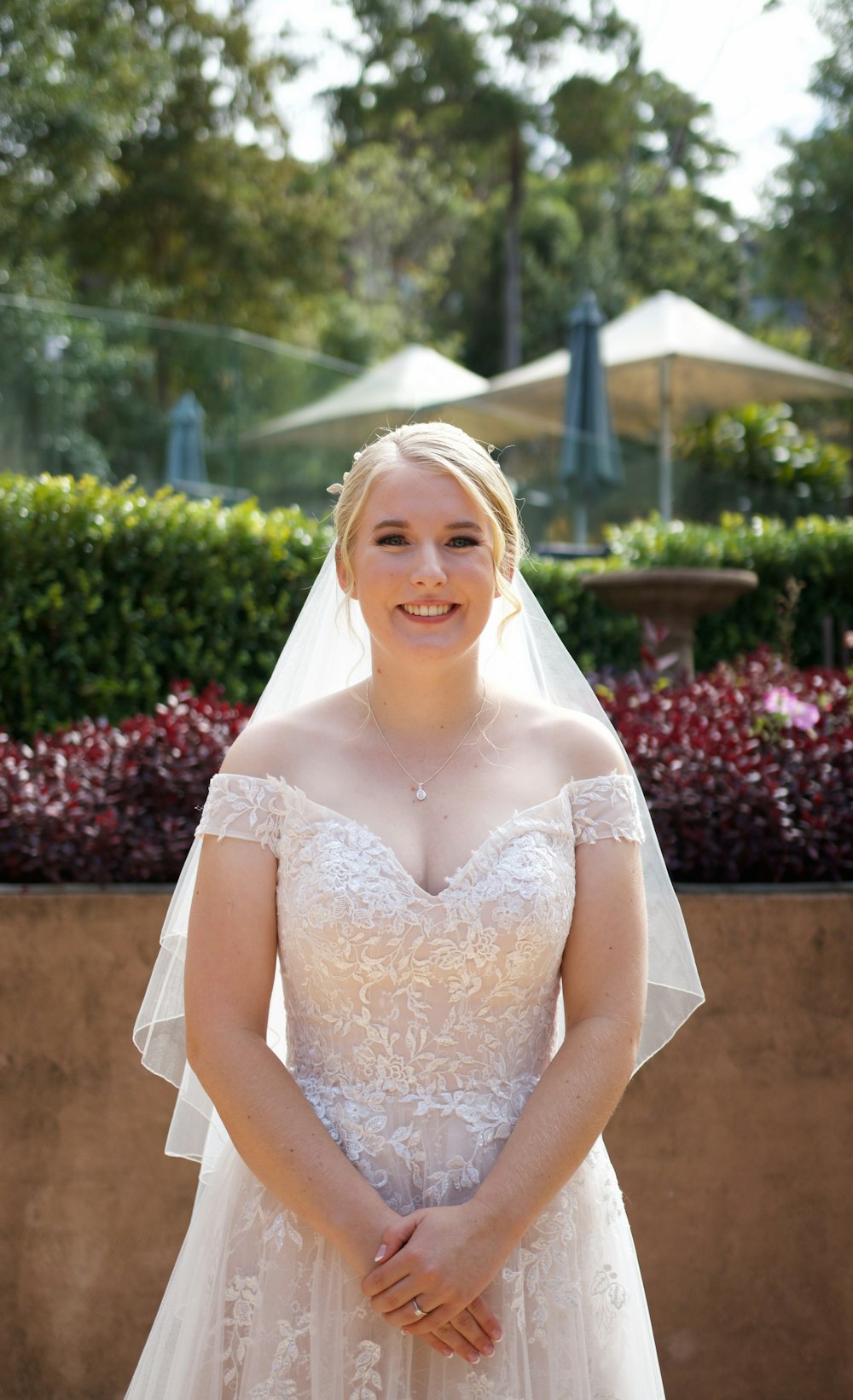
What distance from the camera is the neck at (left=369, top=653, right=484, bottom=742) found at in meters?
2.38

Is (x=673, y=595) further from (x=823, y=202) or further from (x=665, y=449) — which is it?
(x=823, y=202)

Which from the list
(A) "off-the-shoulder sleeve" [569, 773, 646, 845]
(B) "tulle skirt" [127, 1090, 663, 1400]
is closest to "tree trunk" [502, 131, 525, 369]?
(A) "off-the-shoulder sleeve" [569, 773, 646, 845]

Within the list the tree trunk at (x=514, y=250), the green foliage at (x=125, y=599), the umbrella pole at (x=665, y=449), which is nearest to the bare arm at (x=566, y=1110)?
the green foliage at (x=125, y=599)

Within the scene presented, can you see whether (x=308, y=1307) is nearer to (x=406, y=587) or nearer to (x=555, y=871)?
(x=555, y=871)

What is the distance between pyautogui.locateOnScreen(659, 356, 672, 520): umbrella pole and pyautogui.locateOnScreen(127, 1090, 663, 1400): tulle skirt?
1126 centimetres

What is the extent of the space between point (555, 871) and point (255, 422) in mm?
10376

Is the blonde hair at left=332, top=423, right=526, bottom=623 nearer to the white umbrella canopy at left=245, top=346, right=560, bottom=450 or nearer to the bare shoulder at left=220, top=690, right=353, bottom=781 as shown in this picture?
the bare shoulder at left=220, top=690, right=353, bottom=781

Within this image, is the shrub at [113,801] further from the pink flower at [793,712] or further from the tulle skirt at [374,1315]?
the pink flower at [793,712]

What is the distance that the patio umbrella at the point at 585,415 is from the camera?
Answer: 1241 cm

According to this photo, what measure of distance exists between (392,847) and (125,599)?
12.9ft

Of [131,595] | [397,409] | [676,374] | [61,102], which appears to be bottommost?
[131,595]

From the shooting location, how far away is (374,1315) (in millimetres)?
2076

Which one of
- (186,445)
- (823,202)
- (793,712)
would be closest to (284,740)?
(793,712)

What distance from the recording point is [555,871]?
216 cm
